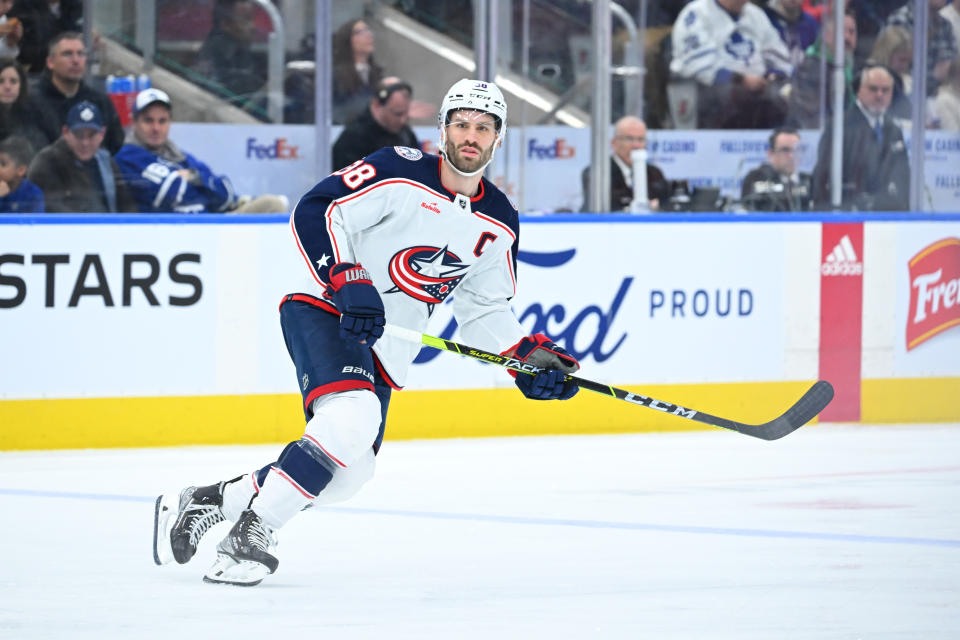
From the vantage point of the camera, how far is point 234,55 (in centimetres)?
635

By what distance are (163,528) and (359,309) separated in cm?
77

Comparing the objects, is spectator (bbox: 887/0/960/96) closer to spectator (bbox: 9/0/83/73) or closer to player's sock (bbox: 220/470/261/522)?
spectator (bbox: 9/0/83/73)

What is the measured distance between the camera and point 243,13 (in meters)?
6.33

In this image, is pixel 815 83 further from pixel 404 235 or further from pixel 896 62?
pixel 404 235

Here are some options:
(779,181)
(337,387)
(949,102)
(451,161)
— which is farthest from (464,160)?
(949,102)

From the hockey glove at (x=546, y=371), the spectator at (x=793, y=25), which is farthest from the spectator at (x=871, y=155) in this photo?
the hockey glove at (x=546, y=371)

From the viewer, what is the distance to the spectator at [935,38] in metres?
7.36

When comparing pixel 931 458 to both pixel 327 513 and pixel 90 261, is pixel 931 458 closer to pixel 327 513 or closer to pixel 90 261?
pixel 327 513

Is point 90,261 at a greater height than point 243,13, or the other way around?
point 243,13

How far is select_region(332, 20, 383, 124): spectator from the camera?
6.46 m

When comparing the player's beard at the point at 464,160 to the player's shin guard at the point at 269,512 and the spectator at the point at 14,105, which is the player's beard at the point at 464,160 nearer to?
the player's shin guard at the point at 269,512

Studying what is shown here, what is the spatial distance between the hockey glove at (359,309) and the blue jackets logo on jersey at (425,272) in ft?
0.80

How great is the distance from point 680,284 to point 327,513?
99.7 inches

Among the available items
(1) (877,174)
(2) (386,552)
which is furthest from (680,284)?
(2) (386,552)
